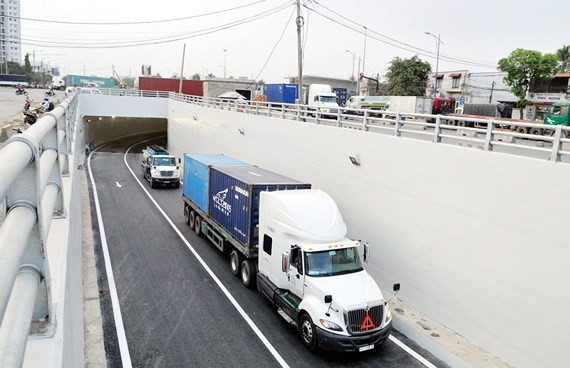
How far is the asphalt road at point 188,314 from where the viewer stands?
35.0 ft

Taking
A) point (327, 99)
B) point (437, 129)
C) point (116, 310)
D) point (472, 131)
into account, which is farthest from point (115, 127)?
point (472, 131)

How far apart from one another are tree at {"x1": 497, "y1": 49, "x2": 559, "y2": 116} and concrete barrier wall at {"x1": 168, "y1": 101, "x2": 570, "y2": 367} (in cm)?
2881

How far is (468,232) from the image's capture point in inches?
453

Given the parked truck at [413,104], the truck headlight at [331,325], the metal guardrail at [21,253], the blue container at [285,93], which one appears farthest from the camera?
the blue container at [285,93]

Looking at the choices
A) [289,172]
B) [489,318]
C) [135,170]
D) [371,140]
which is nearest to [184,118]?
[135,170]

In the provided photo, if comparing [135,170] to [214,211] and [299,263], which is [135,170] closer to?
[214,211]

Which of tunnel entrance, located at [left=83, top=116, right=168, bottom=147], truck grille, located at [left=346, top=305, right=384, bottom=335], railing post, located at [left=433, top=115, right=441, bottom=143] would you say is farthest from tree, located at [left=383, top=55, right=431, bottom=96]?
truck grille, located at [left=346, top=305, right=384, bottom=335]

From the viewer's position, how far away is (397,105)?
38.8m

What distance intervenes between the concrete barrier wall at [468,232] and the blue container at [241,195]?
8.03 ft

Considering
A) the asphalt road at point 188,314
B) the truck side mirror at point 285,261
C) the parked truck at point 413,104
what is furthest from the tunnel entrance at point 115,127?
the truck side mirror at point 285,261

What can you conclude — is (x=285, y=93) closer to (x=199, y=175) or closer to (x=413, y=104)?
(x=413, y=104)

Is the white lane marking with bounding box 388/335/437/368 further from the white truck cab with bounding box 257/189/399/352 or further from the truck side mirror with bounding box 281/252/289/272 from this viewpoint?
the truck side mirror with bounding box 281/252/289/272

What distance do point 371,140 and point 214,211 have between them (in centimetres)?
695

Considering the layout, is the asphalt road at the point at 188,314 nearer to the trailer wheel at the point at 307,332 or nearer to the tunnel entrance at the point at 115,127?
the trailer wheel at the point at 307,332
